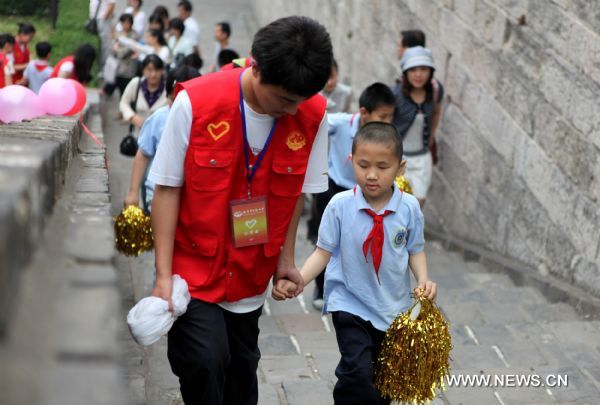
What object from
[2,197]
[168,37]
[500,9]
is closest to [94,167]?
[2,197]

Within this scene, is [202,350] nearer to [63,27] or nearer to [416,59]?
[416,59]

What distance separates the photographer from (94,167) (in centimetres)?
403

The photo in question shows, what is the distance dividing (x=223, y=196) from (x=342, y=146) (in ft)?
8.62

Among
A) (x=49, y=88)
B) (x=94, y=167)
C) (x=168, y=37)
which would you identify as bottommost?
(x=168, y=37)

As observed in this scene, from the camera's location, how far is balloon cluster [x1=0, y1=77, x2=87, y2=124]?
564 centimetres

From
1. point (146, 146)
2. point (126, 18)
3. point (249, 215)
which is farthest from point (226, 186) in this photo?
point (126, 18)

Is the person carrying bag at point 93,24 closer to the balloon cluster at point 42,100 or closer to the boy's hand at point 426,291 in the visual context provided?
the balloon cluster at point 42,100

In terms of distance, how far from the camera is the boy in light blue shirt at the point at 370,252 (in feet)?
13.3

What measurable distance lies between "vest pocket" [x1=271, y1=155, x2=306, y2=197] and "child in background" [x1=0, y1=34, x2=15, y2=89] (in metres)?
6.04

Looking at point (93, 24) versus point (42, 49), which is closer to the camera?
point (42, 49)

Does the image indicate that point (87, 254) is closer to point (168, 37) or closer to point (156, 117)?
point (156, 117)

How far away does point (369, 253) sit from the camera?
407cm

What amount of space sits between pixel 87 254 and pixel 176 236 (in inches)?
50.3

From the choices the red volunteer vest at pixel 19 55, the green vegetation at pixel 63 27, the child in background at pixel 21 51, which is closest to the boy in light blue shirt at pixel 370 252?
the child in background at pixel 21 51
